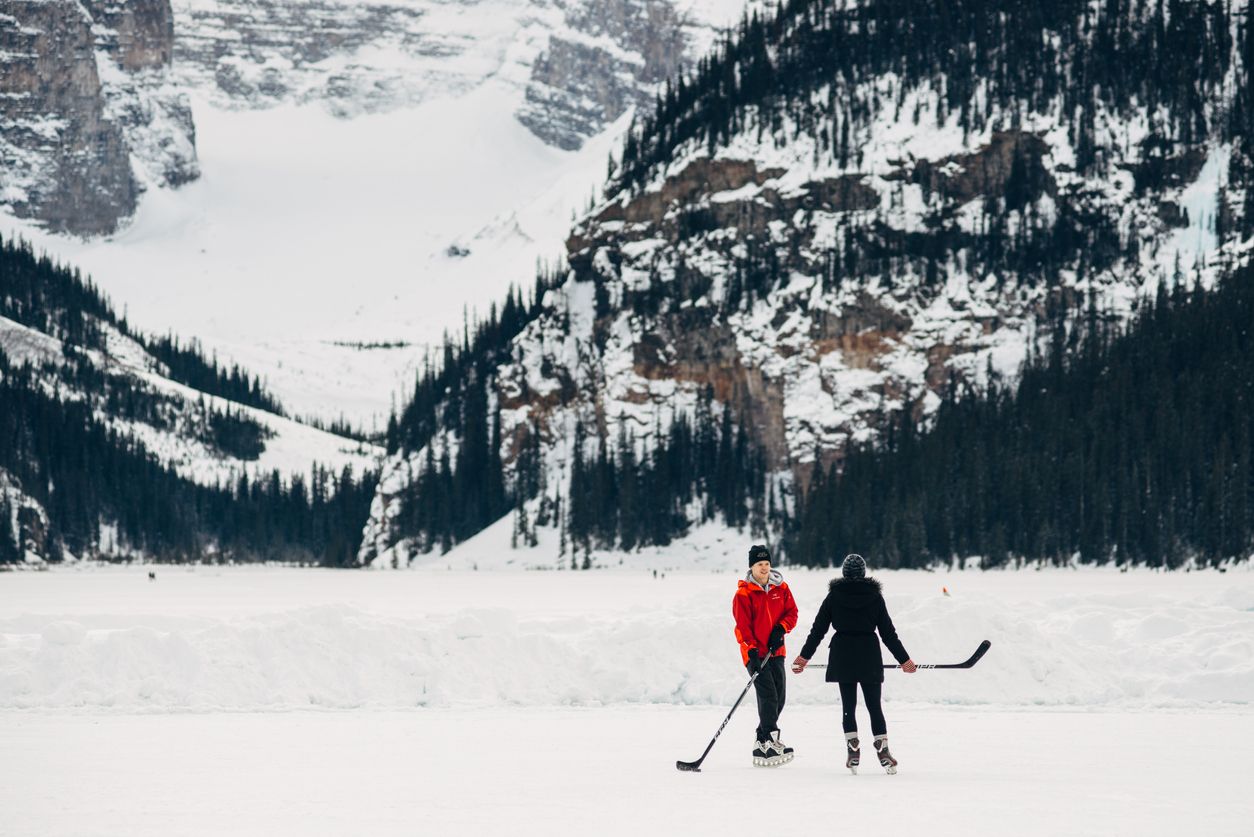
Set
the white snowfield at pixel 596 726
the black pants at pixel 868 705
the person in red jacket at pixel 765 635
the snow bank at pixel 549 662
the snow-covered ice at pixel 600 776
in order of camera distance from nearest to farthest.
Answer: the snow-covered ice at pixel 600 776 < the white snowfield at pixel 596 726 < the black pants at pixel 868 705 < the person in red jacket at pixel 765 635 < the snow bank at pixel 549 662

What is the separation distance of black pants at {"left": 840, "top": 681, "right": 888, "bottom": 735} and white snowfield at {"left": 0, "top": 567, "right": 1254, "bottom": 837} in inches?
Result: 22.6

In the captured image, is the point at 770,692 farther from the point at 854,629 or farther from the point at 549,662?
the point at 549,662

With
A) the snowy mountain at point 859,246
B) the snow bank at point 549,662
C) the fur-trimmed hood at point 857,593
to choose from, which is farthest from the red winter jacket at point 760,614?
the snowy mountain at point 859,246

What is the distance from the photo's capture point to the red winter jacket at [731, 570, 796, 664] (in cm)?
2012

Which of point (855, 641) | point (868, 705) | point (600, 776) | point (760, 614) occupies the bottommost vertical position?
point (600, 776)

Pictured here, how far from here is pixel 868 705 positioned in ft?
64.9

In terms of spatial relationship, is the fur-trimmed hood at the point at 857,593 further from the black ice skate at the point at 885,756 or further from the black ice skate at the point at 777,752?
the black ice skate at the point at 777,752

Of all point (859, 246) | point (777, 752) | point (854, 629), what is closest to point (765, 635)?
point (854, 629)

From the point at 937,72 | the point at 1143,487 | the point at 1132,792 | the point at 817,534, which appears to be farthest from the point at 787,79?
the point at 1132,792

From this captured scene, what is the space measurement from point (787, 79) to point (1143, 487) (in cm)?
7757

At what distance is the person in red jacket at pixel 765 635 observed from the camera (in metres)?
20.1

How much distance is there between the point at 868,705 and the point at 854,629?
0.91 m

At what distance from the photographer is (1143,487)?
346 feet

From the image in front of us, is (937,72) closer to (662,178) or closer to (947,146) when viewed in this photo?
(947,146)
